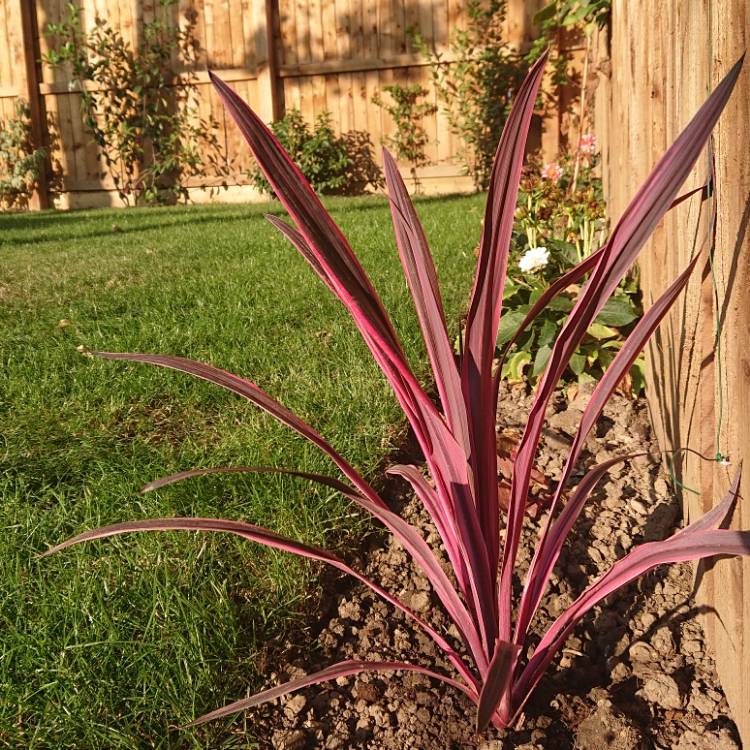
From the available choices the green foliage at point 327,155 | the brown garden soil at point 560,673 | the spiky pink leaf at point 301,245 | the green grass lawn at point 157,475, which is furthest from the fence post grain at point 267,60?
the spiky pink leaf at point 301,245

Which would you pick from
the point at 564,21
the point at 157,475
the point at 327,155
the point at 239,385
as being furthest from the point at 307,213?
the point at 327,155

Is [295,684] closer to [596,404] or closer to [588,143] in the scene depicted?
[596,404]

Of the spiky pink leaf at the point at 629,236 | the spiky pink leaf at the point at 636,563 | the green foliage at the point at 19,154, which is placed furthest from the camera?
Result: the green foliage at the point at 19,154

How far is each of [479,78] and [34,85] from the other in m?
5.59

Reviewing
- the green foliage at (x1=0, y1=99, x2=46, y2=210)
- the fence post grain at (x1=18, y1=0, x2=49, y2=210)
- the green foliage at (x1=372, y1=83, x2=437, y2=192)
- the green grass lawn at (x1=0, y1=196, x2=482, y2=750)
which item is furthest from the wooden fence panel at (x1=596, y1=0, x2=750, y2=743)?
the fence post grain at (x1=18, y1=0, x2=49, y2=210)

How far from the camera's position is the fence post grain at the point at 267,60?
343 inches

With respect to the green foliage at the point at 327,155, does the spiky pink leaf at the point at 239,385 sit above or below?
below

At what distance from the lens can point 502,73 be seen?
834cm

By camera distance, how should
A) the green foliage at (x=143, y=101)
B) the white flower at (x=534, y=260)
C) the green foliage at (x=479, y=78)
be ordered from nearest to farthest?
the white flower at (x=534, y=260)
the green foliage at (x=479, y=78)
the green foliage at (x=143, y=101)

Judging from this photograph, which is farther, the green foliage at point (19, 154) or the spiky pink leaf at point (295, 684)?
the green foliage at point (19, 154)

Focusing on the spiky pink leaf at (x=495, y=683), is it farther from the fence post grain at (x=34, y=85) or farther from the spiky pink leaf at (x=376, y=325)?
the fence post grain at (x=34, y=85)

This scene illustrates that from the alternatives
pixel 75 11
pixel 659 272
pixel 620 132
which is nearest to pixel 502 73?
pixel 75 11

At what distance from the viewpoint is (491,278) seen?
1.02 m

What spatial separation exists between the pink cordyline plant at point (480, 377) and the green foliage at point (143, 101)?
8.97 meters
